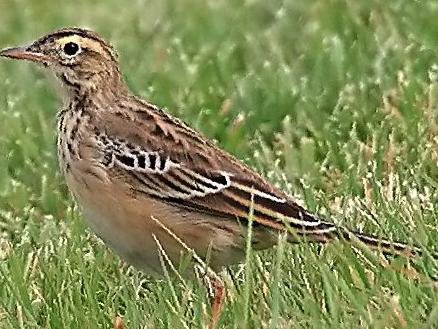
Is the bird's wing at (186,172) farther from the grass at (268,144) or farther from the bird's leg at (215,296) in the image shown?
the bird's leg at (215,296)

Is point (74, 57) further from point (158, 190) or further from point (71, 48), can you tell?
point (158, 190)

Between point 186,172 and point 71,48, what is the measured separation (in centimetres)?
83

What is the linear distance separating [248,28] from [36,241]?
3753 mm

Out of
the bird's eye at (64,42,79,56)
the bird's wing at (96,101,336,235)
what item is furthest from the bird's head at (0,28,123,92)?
the bird's wing at (96,101,336,235)

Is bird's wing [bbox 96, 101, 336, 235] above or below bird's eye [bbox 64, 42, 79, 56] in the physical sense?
below

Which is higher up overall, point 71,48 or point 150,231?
point 71,48

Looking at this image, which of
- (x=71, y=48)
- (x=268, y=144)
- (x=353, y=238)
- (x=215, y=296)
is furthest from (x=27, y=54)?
(x=268, y=144)

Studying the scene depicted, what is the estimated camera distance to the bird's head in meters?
6.55

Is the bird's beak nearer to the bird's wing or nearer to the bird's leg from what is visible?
the bird's wing

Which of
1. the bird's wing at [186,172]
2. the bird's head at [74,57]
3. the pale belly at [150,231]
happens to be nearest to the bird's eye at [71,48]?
the bird's head at [74,57]

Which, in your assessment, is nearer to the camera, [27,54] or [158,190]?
[158,190]

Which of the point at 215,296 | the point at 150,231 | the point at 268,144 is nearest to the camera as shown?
the point at 215,296

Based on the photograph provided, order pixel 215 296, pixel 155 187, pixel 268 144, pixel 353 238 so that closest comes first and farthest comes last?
1. pixel 353 238
2. pixel 215 296
3. pixel 155 187
4. pixel 268 144

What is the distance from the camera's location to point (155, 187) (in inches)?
243
